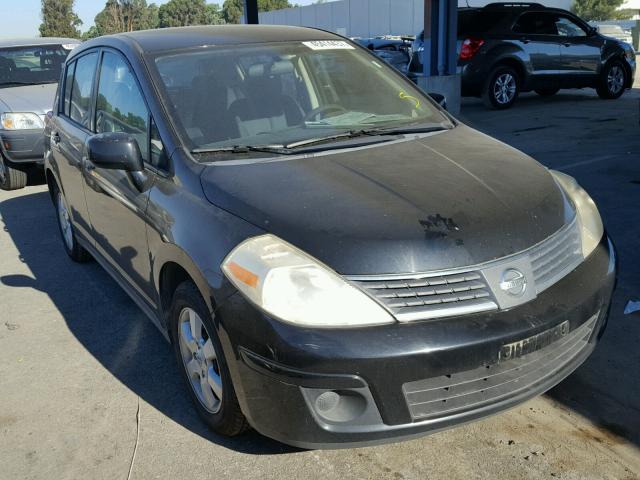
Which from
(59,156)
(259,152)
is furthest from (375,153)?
(59,156)

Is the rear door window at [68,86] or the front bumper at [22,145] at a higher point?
the rear door window at [68,86]

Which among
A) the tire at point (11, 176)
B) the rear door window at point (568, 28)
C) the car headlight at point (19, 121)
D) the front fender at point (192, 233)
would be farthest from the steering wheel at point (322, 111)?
the rear door window at point (568, 28)

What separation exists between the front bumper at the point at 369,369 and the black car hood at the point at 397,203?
237 mm

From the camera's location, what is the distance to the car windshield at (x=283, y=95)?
3340 millimetres

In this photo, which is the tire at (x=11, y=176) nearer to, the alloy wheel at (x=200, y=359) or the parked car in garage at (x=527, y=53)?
the alloy wheel at (x=200, y=359)

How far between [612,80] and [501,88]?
2.54 meters

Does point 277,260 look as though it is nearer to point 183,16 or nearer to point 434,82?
point 434,82

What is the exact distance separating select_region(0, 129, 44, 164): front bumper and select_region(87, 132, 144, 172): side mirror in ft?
16.5

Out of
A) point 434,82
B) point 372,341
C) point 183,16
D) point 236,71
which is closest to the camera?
point 372,341

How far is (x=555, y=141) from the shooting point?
9.15m

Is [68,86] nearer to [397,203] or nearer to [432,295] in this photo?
[397,203]

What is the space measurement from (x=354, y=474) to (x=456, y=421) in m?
0.52

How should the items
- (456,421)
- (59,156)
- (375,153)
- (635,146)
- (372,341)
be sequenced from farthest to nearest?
(635,146)
(59,156)
(375,153)
(456,421)
(372,341)

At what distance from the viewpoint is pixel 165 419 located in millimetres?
3125
